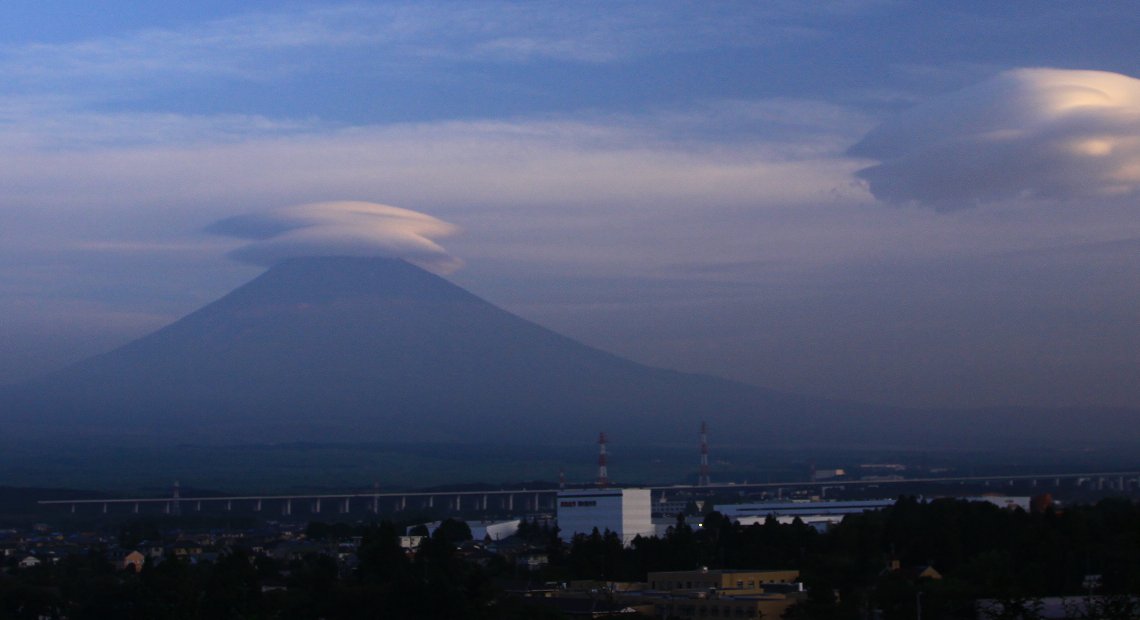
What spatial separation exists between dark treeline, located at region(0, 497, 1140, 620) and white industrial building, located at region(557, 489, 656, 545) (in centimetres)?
1769

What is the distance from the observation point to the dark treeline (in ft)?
91.4

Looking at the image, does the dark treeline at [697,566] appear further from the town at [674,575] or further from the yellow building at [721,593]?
the yellow building at [721,593]

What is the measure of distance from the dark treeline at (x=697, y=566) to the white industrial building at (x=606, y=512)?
1769 centimetres

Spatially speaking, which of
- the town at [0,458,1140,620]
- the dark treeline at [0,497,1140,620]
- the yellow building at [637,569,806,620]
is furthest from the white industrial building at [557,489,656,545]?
the yellow building at [637,569,806,620]

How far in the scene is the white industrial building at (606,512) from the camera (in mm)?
62250

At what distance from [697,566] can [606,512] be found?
24.5 m

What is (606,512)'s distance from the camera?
62.8 metres

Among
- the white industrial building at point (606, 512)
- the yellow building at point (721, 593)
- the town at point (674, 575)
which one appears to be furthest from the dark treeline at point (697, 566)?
the white industrial building at point (606, 512)

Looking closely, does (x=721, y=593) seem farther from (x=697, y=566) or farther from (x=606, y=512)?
(x=606, y=512)

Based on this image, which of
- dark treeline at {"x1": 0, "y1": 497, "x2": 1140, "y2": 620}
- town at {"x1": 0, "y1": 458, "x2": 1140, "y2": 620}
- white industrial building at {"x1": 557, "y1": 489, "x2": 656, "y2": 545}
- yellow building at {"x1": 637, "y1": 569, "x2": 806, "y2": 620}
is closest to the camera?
town at {"x1": 0, "y1": 458, "x2": 1140, "y2": 620}

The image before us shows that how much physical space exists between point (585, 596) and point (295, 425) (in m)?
118

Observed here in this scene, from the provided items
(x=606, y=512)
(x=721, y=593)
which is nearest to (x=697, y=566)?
(x=721, y=593)

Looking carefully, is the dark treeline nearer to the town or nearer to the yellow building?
the town

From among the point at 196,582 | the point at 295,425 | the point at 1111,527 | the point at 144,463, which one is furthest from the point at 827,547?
the point at 295,425
